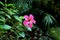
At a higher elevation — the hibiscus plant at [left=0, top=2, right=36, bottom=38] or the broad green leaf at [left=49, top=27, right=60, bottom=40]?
the broad green leaf at [left=49, top=27, right=60, bottom=40]

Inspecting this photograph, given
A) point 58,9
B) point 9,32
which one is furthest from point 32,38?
point 58,9

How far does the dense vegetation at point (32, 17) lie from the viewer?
121 inches

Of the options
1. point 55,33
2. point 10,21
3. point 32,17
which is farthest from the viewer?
point 55,33

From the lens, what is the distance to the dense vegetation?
3066mm

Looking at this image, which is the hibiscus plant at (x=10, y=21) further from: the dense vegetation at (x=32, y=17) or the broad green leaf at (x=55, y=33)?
the broad green leaf at (x=55, y=33)

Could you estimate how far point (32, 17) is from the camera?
3.78m

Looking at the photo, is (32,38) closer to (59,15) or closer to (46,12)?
(46,12)

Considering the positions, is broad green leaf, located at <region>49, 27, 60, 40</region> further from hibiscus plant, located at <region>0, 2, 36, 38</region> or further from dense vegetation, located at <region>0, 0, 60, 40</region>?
hibiscus plant, located at <region>0, 2, 36, 38</region>

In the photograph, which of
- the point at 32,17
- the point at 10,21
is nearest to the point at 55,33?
the point at 32,17

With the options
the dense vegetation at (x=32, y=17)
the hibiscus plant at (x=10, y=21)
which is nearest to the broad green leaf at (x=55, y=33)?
the dense vegetation at (x=32, y=17)

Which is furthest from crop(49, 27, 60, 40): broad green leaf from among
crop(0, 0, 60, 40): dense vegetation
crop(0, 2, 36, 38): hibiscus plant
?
crop(0, 2, 36, 38): hibiscus plant

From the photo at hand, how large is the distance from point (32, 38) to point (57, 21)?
163 centimetres

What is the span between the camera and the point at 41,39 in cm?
403

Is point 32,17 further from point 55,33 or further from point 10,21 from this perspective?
point 55,33
